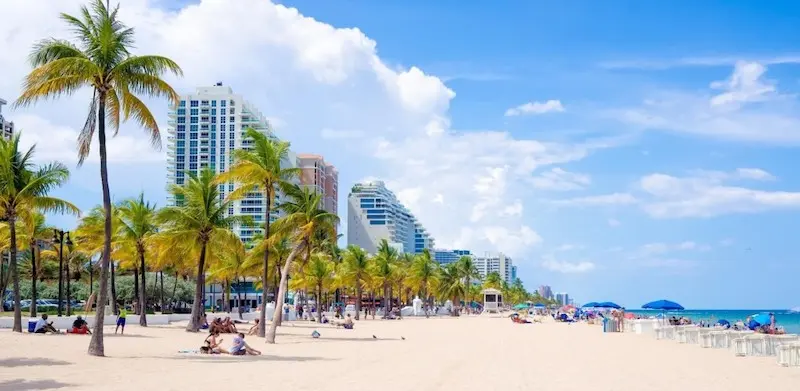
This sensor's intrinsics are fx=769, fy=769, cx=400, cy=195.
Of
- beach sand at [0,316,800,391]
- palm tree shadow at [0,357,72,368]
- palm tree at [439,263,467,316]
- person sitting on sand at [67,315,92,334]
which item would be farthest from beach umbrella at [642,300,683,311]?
palm tree at [439,263,467,316]

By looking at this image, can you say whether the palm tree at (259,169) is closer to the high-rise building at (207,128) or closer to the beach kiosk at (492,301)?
the beach kiosk at (492,301)

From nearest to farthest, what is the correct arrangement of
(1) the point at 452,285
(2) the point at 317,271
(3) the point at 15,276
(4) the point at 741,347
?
(4) the point at 741,347 → (3) the point at 15,276 → (2) the point at 317,271 → (1) the point at 452,285

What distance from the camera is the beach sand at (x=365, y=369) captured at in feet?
47.9

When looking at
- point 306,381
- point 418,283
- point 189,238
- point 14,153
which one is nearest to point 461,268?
point 418,283

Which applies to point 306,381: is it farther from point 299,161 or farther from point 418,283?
point 299,161

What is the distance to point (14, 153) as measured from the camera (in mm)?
27703

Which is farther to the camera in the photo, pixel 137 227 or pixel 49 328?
pixel 137 227

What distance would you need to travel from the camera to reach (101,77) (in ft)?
65.5

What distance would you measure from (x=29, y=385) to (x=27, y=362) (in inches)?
182

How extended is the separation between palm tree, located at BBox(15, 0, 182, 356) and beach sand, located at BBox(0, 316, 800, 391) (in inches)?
106

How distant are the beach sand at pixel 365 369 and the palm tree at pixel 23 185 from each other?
4511 mm

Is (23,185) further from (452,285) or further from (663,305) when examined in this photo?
(452,285)

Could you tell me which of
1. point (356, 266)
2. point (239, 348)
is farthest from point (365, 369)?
point (356, 266)

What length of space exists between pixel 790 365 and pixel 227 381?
48.5 ft
